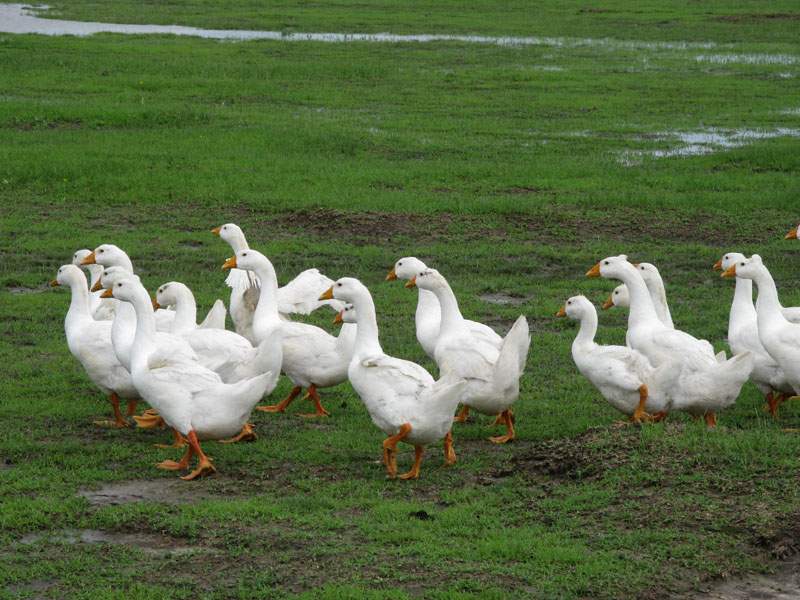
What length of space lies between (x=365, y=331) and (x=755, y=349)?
3486 mm

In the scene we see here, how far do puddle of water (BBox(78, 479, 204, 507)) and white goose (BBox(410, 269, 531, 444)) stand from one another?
2020mm

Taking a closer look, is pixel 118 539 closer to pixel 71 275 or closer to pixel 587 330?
pixel 71 275

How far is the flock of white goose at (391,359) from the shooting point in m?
7.21

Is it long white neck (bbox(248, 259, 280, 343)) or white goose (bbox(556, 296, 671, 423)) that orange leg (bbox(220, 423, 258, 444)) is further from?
white goose (bbox(556, 296, 671, 423))

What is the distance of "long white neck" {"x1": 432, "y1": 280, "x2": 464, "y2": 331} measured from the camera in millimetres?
8430

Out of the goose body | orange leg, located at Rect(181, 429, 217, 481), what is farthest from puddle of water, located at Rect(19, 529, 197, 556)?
the goose body

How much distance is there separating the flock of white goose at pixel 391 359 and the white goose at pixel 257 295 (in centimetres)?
4

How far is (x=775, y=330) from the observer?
8320 millimetres

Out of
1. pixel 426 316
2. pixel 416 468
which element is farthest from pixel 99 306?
pixel 416 468

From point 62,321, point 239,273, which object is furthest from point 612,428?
point 62,321

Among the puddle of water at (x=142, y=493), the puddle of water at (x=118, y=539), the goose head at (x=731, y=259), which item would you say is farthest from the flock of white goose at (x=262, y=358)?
the goose head at (x=731, y=259)

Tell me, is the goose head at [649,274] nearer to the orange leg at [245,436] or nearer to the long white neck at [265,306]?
the long white neck at [265,306]

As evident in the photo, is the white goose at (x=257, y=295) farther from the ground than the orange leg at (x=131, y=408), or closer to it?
farther from the ground

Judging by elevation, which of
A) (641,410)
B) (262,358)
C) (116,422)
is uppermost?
(262,358)
